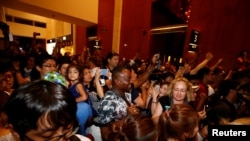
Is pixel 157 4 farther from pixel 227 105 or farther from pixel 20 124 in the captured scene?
pixel 20 124

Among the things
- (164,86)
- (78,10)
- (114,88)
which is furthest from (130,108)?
(78,10)

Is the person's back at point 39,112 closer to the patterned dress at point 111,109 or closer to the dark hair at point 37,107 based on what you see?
the dark hair at point 37,107

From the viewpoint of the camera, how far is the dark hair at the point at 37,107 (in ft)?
2.26

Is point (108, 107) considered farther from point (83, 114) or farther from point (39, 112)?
point (39, 112)

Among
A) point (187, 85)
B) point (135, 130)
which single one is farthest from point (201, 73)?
point (135, 130)

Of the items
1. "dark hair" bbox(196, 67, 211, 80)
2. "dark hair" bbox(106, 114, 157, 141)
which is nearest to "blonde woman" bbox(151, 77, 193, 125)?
"dark hair" bbox(106, 114, 157, 141)

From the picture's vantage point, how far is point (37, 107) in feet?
2.24

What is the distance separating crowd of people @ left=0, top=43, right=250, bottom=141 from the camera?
2.31 feet

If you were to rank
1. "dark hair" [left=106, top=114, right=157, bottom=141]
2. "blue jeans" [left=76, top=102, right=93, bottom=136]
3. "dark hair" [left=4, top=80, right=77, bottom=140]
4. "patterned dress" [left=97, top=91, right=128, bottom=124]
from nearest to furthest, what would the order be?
1. "dark hair" [left=4, top=80, right=77, bottom=140]
2. "dark hair" [left=106, top=114, right=157, bottom=141]
3. "patterned dress" [left=97, top=91, right=128, bottom=124]
4. "blue jeans" [left=76, top=102, right=93, bottom=136]

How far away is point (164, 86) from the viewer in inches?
117

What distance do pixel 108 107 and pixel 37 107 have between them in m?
1.33

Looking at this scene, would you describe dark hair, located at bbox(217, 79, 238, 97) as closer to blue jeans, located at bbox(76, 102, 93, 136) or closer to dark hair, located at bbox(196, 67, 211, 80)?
dark hair, located at bbox(196, 67, 211, 80)

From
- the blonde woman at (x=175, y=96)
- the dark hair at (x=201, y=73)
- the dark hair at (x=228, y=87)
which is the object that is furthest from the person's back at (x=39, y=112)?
Result: the dark hair at (x=201, y=73)

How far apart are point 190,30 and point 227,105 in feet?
18.4
